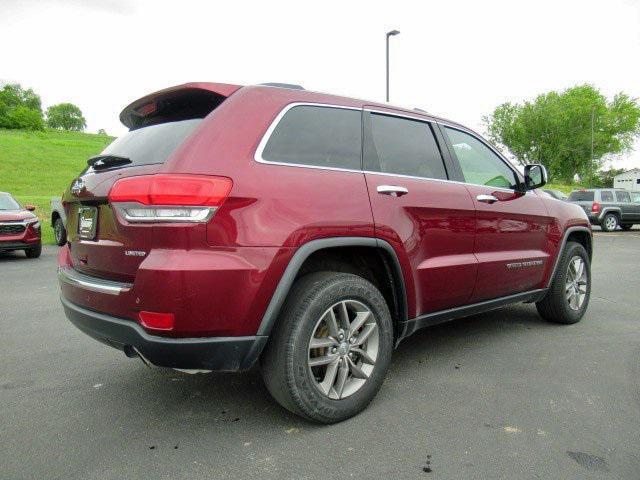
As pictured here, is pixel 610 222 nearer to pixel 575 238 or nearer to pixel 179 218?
pixel 575 238

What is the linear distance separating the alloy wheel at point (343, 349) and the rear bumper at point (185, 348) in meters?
0.33

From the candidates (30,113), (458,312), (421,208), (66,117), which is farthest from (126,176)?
(66,117)

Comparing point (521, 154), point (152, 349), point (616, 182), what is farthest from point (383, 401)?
point (616, 182)

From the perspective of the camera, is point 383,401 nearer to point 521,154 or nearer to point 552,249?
point 552,249

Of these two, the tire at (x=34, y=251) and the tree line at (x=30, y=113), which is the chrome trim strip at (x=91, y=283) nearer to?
the tire at (x=34, y=251)

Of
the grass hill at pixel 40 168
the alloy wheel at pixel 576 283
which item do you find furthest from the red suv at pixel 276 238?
the grass hill at pixel 40 168

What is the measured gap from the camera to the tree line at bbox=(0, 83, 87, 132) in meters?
90.4

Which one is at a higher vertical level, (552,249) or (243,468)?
(552,249)

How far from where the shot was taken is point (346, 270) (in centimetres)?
283

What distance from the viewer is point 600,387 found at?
10.1ft

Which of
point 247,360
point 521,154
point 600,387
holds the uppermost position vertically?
point 521,154

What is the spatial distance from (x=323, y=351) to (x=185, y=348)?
29.0 inches

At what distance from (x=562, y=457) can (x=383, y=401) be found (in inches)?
37.8

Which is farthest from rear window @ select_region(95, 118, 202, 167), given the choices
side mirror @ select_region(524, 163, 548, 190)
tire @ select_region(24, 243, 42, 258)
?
tire @ select_region(24, 243, 42, 258)
